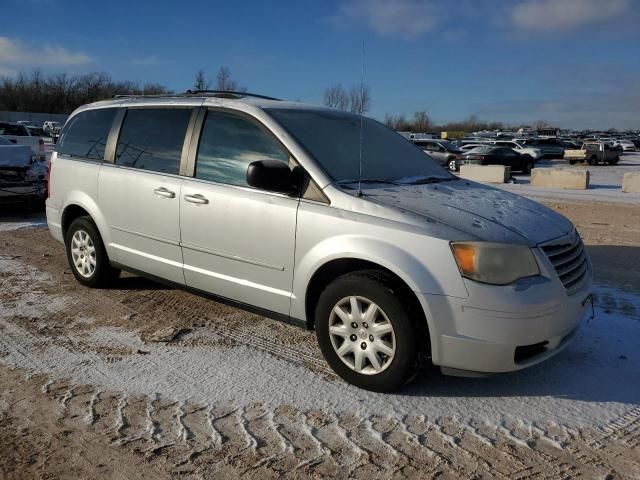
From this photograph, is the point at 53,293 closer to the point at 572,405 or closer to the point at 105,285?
the point at 105,285

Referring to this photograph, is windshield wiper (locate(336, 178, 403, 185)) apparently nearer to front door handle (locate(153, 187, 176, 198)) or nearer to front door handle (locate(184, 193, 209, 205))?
front door handle (locate(184, 193, 209, 205))

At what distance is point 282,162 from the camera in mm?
3818

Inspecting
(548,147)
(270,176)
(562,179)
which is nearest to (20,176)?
(270,176)

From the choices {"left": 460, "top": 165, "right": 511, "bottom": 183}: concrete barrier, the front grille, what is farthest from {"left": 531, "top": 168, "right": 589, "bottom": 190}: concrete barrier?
the front grille

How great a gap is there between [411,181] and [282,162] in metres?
1.01

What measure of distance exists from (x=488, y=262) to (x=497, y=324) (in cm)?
34

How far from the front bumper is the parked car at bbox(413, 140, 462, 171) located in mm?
25119

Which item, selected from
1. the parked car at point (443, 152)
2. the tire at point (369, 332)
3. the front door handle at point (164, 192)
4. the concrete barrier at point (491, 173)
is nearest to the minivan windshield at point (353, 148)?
the tire at point (369, 332)

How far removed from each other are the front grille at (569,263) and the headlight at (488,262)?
30 cm

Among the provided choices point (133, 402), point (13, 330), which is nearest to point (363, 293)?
point (133, 402)

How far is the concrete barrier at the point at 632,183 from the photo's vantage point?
675 inches

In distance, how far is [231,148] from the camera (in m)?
4.25

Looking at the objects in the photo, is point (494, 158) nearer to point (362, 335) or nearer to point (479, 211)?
point (479, 211)

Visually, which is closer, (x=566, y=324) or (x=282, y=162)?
(x=566, y=324)
